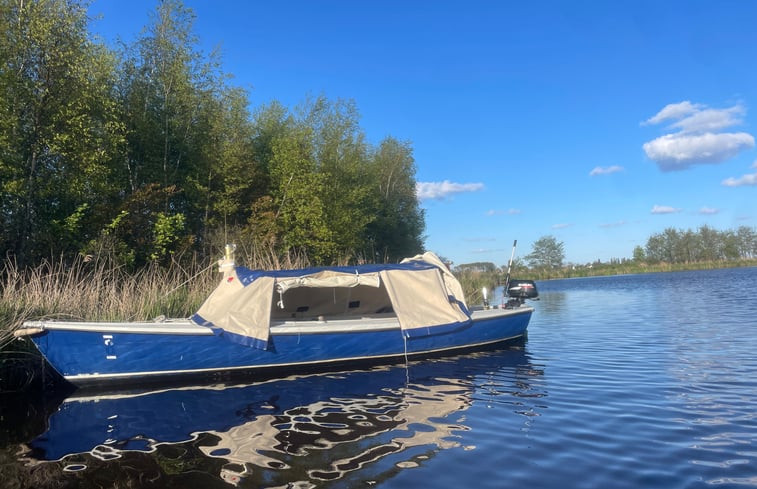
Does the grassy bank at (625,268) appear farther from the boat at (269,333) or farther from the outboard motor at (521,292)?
the boat at (269,333)

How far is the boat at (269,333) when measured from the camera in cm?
843

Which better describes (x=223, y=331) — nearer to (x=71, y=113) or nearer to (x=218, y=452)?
(x=218, y=452)

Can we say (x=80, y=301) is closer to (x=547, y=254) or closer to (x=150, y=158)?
(x=150, y=158)

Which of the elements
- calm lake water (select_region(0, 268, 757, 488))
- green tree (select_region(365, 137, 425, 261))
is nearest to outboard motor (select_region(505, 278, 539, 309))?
calm lake water (select_region(0, 268, 757, 488))

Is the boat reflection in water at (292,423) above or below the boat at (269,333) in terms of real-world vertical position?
below

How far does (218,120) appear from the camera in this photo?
21.2 m

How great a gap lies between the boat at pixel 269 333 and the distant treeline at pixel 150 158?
23.2 ft

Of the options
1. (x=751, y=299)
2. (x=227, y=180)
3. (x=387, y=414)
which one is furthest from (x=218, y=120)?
(x=751, y=299)

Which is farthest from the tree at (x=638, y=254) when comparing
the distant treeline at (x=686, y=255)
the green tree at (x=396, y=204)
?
the green tree at (x=396, y=204)

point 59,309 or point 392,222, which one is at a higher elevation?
point 392,222

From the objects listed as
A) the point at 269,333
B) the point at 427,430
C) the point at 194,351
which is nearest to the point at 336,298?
the point at 269,333

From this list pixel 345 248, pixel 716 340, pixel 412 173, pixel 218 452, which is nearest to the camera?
pixel 218 452

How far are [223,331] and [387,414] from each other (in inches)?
147

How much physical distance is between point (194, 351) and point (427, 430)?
16.1 ft
